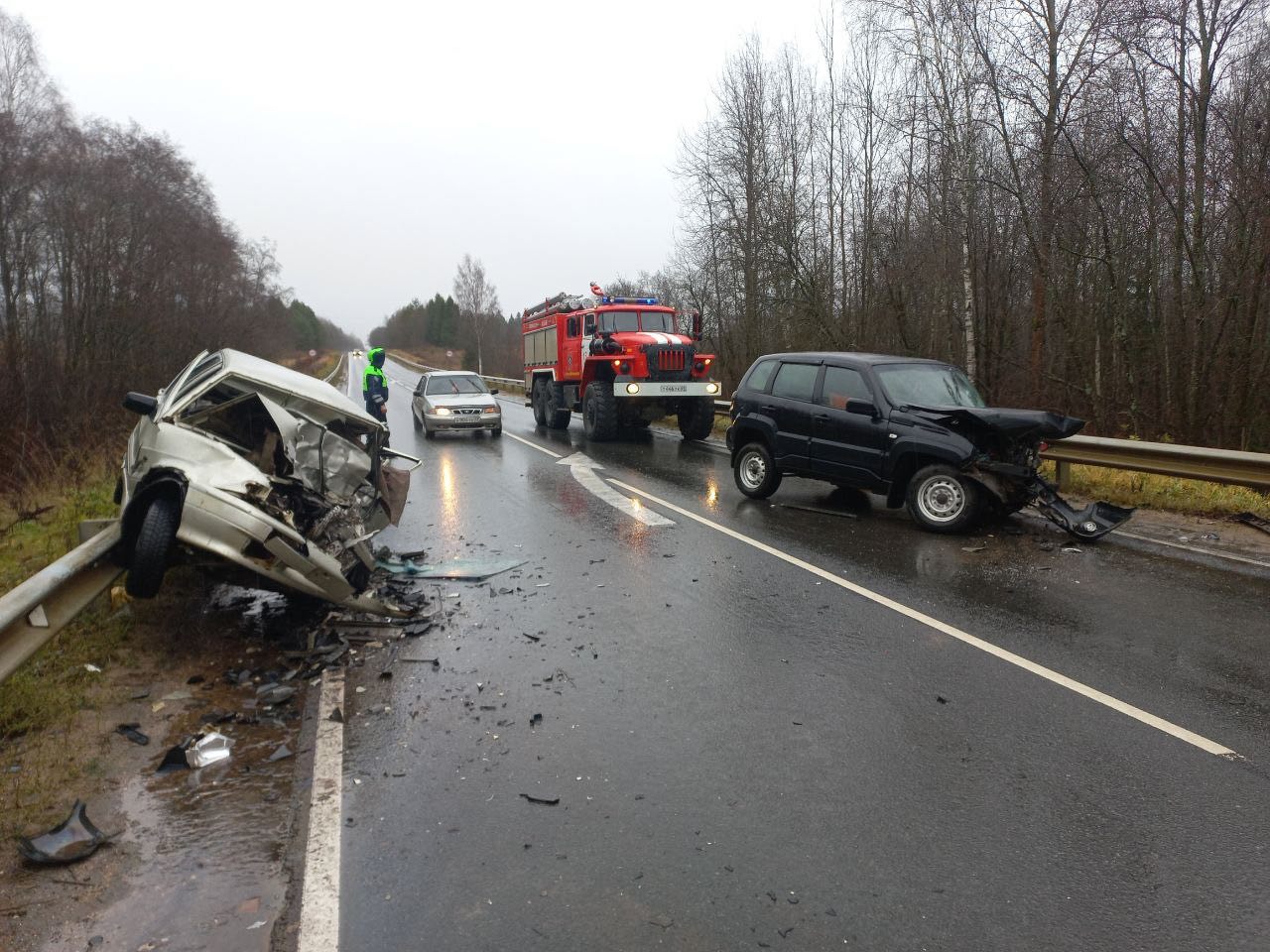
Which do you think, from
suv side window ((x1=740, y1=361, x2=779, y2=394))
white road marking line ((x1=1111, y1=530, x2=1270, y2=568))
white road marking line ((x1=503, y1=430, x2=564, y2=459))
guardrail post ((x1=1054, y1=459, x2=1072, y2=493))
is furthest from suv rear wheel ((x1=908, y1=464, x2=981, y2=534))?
white road marking line ((x1=503, y1=430, x2=564, y2=459))

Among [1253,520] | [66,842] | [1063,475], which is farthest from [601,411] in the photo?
[66,842]

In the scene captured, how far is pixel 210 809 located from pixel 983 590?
555 centimetres

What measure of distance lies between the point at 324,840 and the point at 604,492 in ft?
27.3

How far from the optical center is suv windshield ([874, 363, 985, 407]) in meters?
9.01

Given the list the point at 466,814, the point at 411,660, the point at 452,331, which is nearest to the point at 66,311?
the point at 411,660

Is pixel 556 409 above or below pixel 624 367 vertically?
below

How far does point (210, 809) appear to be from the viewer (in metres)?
3.46

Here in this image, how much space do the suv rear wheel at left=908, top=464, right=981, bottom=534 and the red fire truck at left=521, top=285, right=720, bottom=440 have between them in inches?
336

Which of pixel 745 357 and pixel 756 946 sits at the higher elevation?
pixel 745 357

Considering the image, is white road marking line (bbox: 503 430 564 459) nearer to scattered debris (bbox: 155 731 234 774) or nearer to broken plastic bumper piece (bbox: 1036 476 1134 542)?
broken plastic bumper piece (bbox: 1036 476 1134 542)

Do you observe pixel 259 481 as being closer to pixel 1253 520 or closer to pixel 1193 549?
pixel 1193 549

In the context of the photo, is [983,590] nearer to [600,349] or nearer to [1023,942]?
[1023,942]

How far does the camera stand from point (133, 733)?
4121 millimetres

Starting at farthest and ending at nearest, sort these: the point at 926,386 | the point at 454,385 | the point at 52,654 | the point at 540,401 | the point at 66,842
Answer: the point at 540,401 < the point at 454,385 < the point at 926,386 < the point at 52,654 < the point at 66,842
